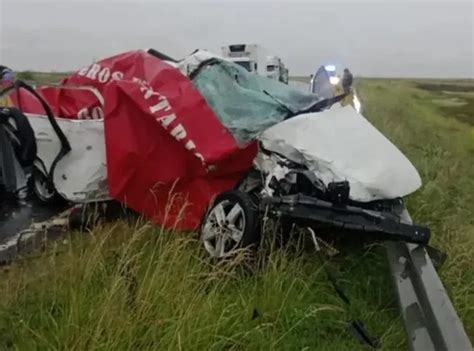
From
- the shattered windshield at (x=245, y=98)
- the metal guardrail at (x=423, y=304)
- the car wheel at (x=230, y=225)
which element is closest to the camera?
the metal guardrail at (x=423, y=304)

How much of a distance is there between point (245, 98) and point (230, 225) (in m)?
1.56

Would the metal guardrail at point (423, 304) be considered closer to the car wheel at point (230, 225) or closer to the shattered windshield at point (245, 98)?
the car wheel at point (230, 225)

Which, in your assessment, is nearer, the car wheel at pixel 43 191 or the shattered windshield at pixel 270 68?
the car wheel at pixel 43 191

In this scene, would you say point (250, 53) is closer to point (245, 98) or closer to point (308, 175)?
point (245, 98)

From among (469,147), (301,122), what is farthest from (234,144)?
(469,147)

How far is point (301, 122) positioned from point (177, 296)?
2.13 meters

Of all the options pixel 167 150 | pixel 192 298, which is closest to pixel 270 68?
pixel 167 150

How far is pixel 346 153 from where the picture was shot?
201 inches

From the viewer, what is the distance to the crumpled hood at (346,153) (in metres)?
4.85

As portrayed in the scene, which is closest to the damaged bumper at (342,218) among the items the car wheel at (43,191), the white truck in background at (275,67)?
the car wheel at (43,191)

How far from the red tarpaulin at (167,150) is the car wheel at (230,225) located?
0.50 m

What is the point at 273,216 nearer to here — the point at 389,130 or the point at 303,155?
the point at 303,155

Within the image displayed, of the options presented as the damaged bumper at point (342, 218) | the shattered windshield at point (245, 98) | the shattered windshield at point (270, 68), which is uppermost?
the shattered windshield at point (245, 98)

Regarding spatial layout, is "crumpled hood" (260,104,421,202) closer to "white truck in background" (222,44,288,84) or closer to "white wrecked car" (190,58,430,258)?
"white wrecked car" (190,58,430,258)
